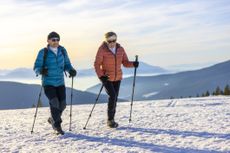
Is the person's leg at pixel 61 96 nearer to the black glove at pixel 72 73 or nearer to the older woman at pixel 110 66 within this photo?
the black glove at pixel 72 73

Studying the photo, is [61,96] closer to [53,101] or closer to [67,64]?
[53,101]

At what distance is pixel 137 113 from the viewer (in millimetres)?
15766

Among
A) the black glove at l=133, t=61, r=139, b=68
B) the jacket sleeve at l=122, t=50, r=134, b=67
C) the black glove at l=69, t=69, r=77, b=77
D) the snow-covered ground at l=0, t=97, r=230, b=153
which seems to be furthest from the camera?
the black glove at l=133, t=61, r=139, b=68

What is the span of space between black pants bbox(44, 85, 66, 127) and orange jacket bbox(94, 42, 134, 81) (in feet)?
3.44

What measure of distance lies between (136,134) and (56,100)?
198 cm

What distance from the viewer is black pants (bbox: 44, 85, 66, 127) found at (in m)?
11.7

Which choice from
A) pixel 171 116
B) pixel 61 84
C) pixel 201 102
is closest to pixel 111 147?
pixel 61 84

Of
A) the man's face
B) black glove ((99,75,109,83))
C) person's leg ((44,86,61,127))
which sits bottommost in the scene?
person's leg ((44,86,61,127))

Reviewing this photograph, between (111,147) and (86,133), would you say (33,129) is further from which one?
(111,147)

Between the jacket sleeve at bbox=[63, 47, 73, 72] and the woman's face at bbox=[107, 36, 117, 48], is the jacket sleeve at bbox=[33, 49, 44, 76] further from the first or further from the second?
the woman's face at bbox=[107, 36, 117, 48]

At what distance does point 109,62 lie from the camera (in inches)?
487

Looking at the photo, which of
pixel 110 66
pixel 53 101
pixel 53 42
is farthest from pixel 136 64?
pixel 53 101

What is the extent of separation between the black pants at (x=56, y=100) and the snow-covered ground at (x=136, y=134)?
48cm

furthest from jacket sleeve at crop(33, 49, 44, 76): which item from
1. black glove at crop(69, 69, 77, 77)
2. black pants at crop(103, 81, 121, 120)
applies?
black pants at crop(103, 81, 121, 120)
